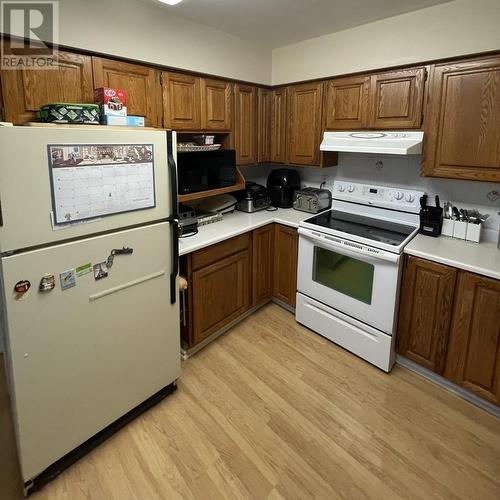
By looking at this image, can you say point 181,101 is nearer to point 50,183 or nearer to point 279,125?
point 279,125

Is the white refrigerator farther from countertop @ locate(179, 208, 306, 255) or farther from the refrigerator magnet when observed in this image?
countertop @ locate(179, 208, 306, 255)

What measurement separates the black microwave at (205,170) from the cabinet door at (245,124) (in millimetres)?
215

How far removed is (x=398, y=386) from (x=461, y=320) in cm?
60

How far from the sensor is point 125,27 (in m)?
1.96

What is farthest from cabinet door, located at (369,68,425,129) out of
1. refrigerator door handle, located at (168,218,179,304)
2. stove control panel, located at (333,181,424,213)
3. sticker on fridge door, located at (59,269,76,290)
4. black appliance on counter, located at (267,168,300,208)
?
sticker on fridge door, located at (59,269,76,290)

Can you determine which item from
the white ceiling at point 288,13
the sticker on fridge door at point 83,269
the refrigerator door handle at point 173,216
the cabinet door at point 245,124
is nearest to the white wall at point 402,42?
the white ceiling at point 288,13

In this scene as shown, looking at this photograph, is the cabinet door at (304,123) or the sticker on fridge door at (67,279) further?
the cabinet door at (304,123)

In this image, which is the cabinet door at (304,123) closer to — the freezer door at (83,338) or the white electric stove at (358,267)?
the white electric stove at (358,267)

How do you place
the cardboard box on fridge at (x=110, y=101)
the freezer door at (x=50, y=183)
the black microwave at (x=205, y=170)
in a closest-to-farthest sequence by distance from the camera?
the freezer door at (x=50, y=183) → the cardboard box on fridge at (x=110, y=101) → the black microwave at (x=205, y=170)

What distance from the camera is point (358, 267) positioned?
2365mm

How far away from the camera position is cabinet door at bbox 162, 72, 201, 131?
2.25 m

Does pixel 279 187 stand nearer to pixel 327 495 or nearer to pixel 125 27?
pixel 125 27

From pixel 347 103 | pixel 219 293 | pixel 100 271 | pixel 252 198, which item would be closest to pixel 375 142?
pixel 347 103

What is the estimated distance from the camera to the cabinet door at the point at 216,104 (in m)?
2.49
